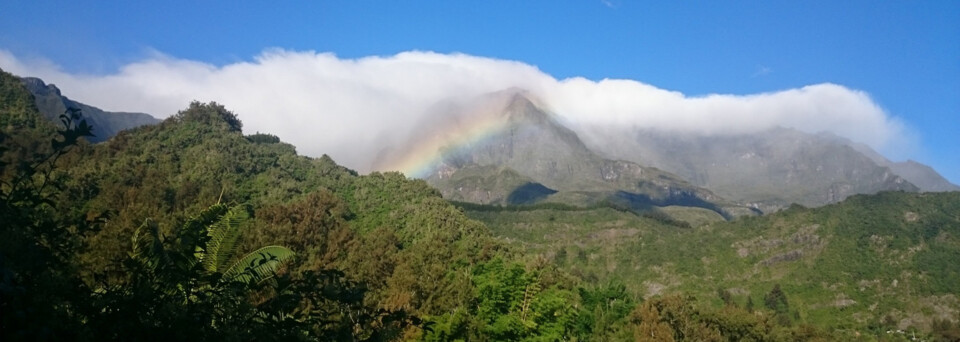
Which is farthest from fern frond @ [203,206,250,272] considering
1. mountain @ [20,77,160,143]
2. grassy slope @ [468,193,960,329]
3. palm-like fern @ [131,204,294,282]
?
grassy slope @ [468,193,960,329]

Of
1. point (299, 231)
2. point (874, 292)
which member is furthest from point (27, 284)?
point (874, 292)

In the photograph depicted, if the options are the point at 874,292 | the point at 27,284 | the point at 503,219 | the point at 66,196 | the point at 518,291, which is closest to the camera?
the point at 27,284

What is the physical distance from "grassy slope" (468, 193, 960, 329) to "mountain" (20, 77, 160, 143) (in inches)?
2333

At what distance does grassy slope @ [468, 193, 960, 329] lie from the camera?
81.6 metres

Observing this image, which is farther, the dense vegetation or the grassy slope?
the grassy slope

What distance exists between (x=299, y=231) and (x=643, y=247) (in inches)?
3259

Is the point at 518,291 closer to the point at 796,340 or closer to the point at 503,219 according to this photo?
the point at 796,340

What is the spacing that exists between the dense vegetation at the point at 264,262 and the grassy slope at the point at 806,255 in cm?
135

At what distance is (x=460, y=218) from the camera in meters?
51.1

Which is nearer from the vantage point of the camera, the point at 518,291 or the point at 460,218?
the point at 518,291

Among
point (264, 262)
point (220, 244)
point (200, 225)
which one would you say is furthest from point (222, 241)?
point (264, 262)

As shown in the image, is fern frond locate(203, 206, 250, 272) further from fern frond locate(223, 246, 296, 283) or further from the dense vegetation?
fern frond locate(223, 246, 296, 283)

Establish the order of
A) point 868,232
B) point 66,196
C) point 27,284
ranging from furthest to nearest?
point 868,232
point 66,196
point 27,284

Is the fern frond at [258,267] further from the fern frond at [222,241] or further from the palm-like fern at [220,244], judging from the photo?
the fern frond at [222,241]
